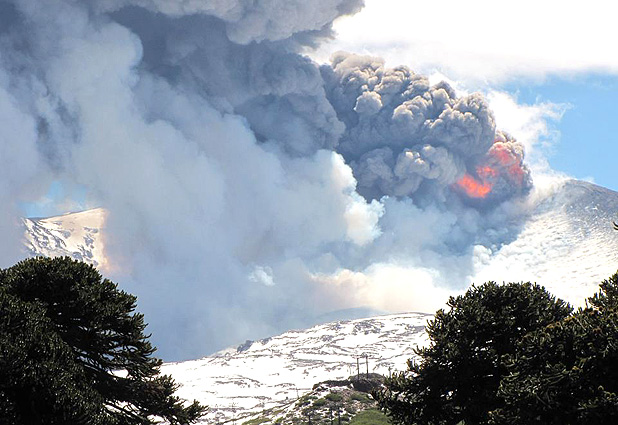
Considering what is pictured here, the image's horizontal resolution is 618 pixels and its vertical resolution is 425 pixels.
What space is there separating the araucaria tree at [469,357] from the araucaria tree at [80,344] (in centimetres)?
1273

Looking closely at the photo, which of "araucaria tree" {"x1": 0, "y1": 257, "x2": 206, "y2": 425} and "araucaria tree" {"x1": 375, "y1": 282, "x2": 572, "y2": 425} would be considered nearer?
"araucaria tree" {"x1": 0, "y1": 257, "x2": 206, "y2": 425}

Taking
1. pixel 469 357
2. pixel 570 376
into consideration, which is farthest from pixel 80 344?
pixel 570 376

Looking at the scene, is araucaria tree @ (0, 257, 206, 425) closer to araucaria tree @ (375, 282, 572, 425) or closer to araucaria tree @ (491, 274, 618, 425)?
araucaria tree @ (375, 282, 572, 425)

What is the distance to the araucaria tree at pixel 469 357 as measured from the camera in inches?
1512

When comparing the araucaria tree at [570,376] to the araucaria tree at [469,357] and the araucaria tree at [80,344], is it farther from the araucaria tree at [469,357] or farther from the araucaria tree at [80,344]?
the araucaria tree at [80,344]

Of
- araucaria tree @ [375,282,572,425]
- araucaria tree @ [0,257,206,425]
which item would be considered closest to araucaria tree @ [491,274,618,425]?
araucaria tree @ [375,282,572,425]

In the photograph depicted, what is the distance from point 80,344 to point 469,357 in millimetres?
21066

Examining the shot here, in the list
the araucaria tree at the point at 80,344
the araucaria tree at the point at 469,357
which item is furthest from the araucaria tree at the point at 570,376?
the araucaria tree at the point at 80,344

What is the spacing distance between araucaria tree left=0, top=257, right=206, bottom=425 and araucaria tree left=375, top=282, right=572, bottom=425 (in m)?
12.7

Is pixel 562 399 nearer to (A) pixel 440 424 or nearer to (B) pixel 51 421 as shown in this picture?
(A) pixel 440 424

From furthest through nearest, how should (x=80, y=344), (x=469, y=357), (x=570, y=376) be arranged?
A: (x=469, y=357), (x=80, y=344), (x=570, y=376)

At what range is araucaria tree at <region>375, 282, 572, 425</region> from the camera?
38.4m

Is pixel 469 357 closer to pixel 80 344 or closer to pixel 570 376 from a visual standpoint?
pixel 570 376

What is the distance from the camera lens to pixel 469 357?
3881cm
